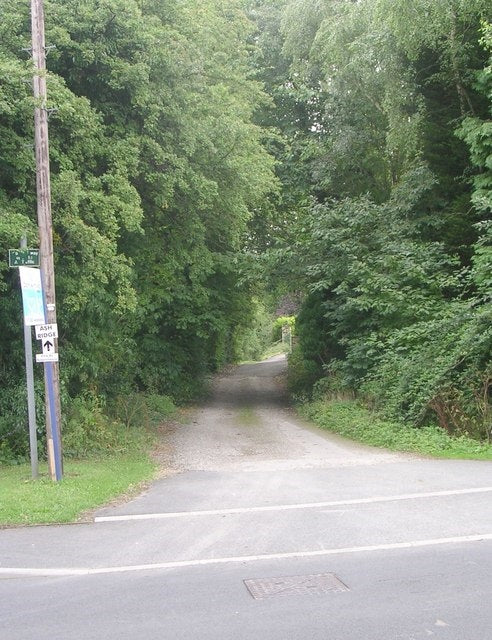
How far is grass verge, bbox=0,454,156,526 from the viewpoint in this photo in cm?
886

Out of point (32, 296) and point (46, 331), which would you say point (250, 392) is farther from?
point (32, 296)

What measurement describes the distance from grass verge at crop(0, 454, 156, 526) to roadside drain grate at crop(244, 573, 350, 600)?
→ 367 centimetres

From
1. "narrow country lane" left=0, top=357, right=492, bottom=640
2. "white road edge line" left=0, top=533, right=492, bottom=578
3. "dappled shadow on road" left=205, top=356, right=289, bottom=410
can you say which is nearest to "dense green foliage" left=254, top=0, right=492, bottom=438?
"dappled shadow on road" left=205, top=356, right=289, bottom=410

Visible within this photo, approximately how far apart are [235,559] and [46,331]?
5560mm

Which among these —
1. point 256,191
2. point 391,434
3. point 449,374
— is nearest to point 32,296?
point 391,434

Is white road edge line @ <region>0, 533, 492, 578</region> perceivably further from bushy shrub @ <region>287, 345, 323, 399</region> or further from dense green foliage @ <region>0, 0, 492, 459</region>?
bushy shrub @ <region>287, 345, 323, 399</region>

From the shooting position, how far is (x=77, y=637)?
496cm

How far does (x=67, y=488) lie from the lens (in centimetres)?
1032

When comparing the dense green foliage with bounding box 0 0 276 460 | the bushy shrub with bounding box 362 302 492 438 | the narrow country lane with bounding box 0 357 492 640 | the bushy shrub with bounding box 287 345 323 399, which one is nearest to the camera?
the narrow country lane with bounding box 0 357 492 640

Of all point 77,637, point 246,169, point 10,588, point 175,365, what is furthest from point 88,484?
point 175,365

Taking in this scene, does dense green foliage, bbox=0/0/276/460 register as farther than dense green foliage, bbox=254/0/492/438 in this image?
No

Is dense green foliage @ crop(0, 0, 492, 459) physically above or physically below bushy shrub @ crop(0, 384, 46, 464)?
above

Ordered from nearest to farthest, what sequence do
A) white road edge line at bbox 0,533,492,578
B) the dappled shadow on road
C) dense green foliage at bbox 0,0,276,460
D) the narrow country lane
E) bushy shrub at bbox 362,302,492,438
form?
the narrow country lane
white road edge line at bbox 0,533,492,578
dense green foliage at bbox 0,0,276,460
bushy shrub at bbox 362,302,492,438
the dappled shadow on road

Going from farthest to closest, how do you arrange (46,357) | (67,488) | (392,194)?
1. (392,194)
2. (46,357)
3. (67,488)
